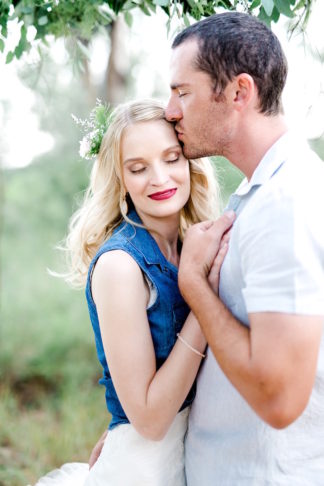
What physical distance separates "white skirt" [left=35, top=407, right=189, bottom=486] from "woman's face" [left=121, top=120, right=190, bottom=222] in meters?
0.76

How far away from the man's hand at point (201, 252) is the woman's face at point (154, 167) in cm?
38

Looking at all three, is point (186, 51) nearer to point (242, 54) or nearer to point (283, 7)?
point (242, 54)

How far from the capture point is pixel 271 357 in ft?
5.60

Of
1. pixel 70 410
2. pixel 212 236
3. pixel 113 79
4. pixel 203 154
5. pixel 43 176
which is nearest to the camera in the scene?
pixel 212 236

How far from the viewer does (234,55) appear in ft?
7.13

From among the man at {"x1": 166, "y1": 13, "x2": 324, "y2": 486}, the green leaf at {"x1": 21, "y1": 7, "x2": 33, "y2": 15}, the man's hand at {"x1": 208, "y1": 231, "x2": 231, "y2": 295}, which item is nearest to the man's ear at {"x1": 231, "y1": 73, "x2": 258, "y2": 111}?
the man at {"x1": 166, "y1": 13, "x2": 324, "y2": 486}

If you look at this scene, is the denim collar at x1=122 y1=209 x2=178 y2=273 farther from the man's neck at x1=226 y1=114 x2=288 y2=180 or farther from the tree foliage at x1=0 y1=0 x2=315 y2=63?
the tree foliage at x1=0 y1=0 x2=315 y2=63

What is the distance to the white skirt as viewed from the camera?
2361mm

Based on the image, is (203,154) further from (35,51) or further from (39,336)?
(39,336)

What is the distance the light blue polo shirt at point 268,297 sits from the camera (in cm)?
173

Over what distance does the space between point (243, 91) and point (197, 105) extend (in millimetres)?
159

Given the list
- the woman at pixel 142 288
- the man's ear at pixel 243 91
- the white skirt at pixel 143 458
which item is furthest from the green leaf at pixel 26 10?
the white skirt at pixel 143 458

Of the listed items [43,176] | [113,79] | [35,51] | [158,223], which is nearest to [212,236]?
[158,223]

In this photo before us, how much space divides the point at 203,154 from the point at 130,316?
2.03 feet
